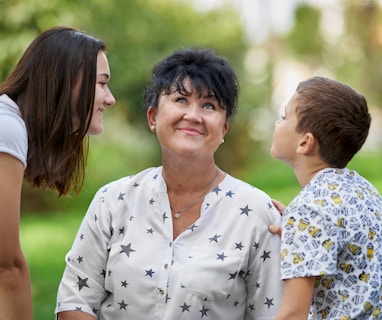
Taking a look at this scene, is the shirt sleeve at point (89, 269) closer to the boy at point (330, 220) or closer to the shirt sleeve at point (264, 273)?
the shirt sleeve at point (264, 273)

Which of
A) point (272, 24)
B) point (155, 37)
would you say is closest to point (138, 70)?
point (155, 37)

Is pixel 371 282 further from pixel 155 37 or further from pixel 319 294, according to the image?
pixel 155 37

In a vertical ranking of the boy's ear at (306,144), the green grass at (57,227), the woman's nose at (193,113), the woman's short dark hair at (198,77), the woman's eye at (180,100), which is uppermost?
the woman's short dark hair at (198,77)

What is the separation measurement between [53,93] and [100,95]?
0.18 metres

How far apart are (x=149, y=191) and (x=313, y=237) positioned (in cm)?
68

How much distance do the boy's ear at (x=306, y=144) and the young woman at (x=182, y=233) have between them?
30 cm

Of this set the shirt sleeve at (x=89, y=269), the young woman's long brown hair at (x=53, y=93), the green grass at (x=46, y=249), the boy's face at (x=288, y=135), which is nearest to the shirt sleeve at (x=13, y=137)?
the young woman's long brown hair at (x=53, y=93)

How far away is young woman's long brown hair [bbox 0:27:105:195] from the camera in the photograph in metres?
2.47

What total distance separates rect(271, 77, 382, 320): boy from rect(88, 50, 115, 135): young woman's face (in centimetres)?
62

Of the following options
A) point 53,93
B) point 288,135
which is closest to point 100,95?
point 53,93

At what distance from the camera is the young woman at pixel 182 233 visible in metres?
2.58

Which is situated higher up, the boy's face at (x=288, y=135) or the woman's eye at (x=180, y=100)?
the woman's eye at (x=180, y=100)

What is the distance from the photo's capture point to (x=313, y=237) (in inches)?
→ 90.9

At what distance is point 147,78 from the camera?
10562 mm
